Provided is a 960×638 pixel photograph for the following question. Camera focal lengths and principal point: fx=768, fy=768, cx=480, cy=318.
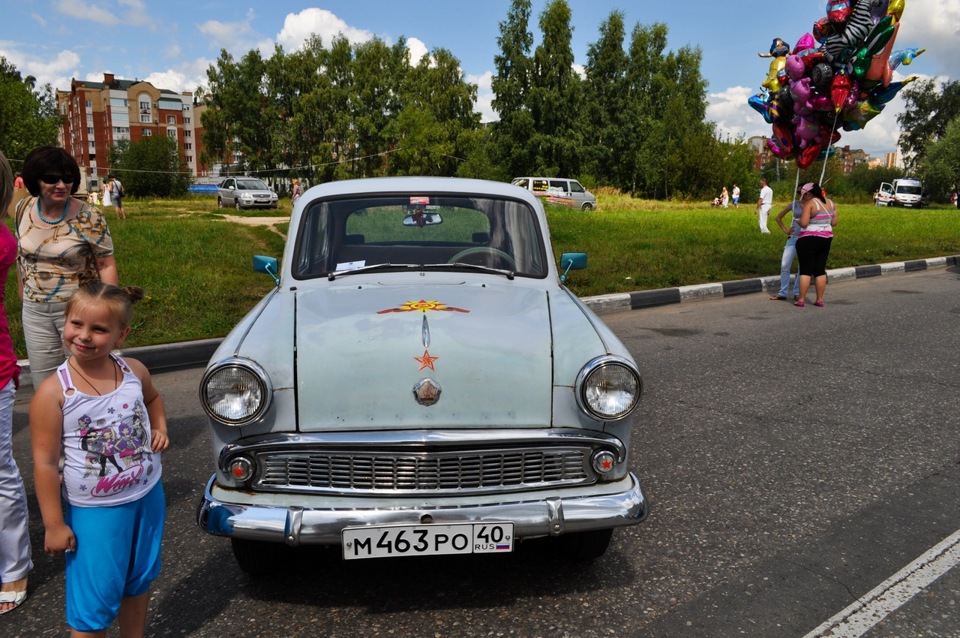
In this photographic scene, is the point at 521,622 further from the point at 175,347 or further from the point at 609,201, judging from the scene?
the point at 609,201

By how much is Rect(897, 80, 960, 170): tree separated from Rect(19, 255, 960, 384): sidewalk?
2531 inches

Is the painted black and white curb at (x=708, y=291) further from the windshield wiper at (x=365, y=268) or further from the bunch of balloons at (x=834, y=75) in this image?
the windshield wiper at (x=365, y=268)

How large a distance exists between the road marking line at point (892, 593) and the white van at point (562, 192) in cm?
2910

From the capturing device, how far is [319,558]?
3311mm

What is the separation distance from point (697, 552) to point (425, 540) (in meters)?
1.34

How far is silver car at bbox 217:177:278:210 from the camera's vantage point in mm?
32219

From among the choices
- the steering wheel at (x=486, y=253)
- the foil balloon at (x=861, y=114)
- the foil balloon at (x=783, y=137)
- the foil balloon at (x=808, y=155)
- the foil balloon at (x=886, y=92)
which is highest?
the foil balloon at (x=886, y=92)

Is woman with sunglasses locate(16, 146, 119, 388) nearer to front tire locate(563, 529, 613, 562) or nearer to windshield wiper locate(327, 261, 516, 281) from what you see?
windshield wiper locate(327, 261, 516, 281)

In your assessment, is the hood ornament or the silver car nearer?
the hood ornament

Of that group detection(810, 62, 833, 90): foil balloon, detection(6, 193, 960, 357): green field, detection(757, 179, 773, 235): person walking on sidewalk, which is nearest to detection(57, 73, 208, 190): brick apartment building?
detection(6, 193, 960, 357): green field

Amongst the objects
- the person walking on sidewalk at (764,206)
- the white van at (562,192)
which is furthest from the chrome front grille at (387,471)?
the white van at (562,192)

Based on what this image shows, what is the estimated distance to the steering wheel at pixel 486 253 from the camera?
13.5 ft

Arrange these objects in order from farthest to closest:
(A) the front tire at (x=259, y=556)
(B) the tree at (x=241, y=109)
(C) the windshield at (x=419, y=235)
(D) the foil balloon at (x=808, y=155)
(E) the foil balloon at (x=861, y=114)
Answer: (B) the tree at (x=241, y=109), (D) the foil balloon at (x=808, y=155), (E) the foil balloon at (x=861, y=114), (C) the windshield at (x=419, y=235), (A) the front tire at (x=259, y=556)

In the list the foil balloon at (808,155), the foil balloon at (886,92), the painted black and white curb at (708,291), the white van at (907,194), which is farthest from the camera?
the white van at (907,194)
